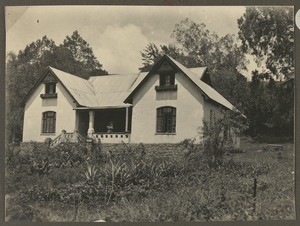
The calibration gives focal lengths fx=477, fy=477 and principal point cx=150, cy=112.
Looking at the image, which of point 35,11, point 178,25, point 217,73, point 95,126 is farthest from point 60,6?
point 217,73

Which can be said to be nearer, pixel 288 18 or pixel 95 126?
pixel 288 18

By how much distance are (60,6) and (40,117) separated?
180 cm

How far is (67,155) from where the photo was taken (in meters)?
7.25

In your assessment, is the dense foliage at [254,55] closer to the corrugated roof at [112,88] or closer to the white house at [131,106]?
the white house at [131,106]

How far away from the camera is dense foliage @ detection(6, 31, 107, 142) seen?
251 inches

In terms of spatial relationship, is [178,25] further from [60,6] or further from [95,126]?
[95,126]

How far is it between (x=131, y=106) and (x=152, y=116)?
44 centimetres

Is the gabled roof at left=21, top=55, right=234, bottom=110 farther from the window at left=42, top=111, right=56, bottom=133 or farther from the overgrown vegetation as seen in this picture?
the overgrown vegetation

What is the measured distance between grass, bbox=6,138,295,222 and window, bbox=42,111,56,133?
633 millimetres

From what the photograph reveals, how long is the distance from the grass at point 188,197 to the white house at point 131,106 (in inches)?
28.9

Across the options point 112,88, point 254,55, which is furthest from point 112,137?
point 254,55

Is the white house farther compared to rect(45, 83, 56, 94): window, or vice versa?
rect(45, 83, 56, 94): window

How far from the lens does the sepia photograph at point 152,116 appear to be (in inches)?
250

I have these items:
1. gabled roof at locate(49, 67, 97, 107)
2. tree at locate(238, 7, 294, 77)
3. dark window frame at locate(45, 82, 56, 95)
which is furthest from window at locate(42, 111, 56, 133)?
tree at locate(238, 7, 294, 77)
